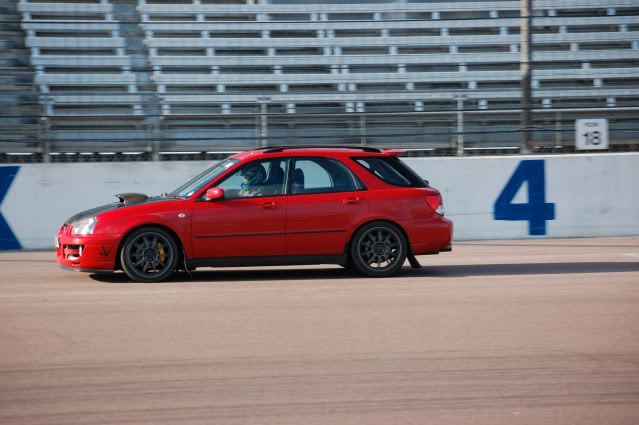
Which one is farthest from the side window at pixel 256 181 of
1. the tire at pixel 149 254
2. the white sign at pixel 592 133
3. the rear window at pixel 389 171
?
the white sign at pixel 592 133

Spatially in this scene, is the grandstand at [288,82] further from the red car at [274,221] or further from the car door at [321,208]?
the car door at [321,208]

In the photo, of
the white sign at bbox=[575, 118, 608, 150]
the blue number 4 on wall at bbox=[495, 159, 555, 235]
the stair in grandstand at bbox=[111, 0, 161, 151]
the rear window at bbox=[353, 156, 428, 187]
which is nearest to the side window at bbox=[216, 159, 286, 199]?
the rear window at bbox=[353, 156, 428, 187]

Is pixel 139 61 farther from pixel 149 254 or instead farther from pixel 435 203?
pixel 435 203

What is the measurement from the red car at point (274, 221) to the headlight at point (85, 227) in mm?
13

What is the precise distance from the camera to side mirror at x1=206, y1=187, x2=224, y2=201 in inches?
333

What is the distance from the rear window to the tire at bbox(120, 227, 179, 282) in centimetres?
230

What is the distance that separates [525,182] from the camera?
13.1 meters

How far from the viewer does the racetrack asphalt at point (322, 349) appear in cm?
409

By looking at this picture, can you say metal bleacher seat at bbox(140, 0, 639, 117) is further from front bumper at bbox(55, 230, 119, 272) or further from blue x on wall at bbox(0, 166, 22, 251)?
front bumper at bbox(55, 230, 119, 272)

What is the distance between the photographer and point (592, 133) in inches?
530

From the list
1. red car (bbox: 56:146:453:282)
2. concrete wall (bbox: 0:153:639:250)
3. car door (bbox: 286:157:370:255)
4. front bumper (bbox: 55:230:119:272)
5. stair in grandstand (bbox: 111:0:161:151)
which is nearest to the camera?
front bumper (bbox: 55:230:119:272)

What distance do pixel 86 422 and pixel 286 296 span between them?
3.77 meters

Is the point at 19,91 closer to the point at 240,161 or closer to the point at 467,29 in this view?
the point at 240,161

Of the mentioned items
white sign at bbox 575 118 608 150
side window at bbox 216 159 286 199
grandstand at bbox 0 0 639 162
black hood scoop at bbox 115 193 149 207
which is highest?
grandstand at bbox 0 0 639 162
